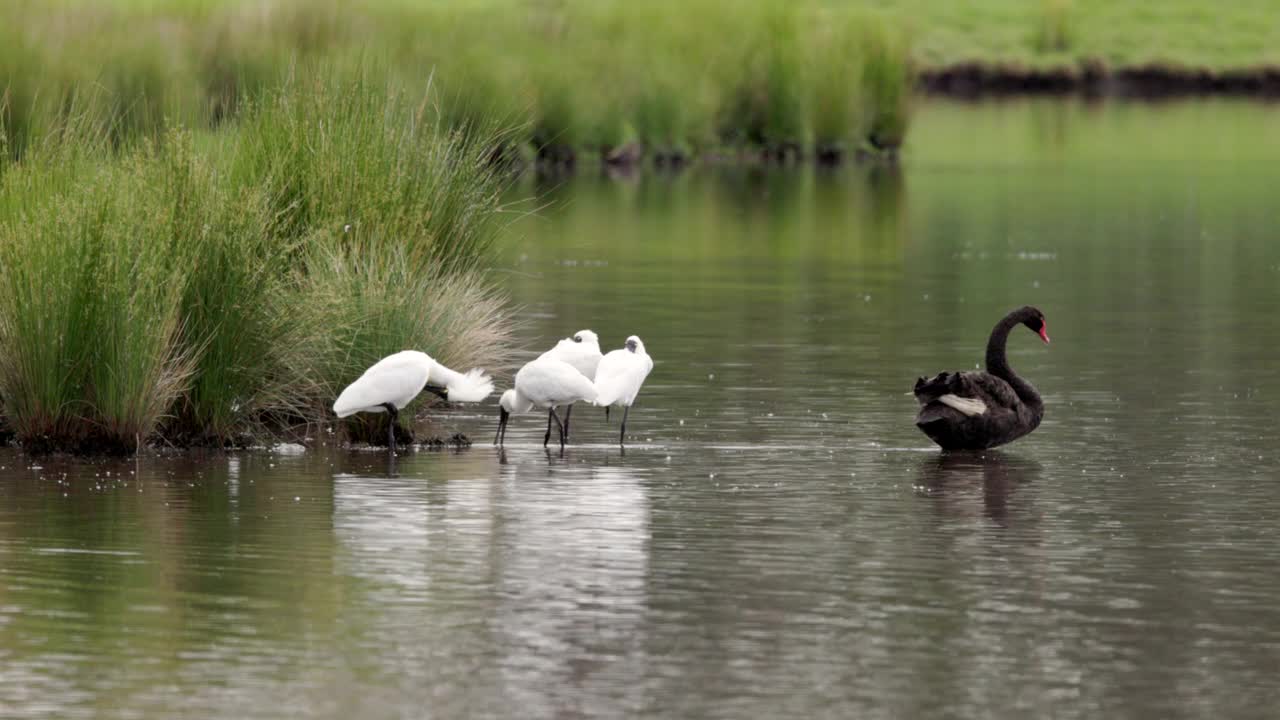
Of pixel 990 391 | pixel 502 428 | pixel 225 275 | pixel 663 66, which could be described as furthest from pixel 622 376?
pixel 663 66

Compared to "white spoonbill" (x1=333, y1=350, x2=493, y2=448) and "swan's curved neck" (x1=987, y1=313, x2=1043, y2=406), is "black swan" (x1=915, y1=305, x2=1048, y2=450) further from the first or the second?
"white spoonbill" (x1=333, y1=350, x2=493, y2=448)

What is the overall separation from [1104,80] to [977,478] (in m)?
82.5

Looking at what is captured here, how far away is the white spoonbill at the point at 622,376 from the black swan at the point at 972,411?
1777 millimetres

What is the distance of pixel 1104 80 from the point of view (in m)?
95.6

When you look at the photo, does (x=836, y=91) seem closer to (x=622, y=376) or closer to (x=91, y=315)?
(x=622, y=376)

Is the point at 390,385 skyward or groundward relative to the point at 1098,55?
groundward

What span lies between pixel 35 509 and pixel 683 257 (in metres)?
20.0

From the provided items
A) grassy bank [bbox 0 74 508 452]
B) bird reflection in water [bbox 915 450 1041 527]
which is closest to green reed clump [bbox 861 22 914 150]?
grassy bank [bbox 0 74 508 452]

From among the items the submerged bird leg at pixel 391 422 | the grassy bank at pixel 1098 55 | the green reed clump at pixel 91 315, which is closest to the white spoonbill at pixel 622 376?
the submerged bird leg at pixel 391 422

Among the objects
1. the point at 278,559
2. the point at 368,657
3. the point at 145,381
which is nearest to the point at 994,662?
the point at 368,657

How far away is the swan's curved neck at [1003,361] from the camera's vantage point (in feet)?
55.3

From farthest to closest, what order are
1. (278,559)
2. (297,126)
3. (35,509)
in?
(297,126), (35,509), (278,559)

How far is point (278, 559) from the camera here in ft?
40.2

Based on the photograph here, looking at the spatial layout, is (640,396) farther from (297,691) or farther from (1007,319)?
(297,691)
